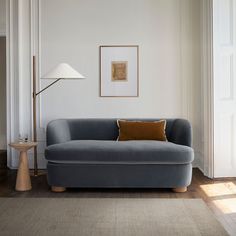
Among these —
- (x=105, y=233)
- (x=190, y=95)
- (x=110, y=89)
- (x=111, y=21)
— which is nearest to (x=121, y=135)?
(x=110, y=89)

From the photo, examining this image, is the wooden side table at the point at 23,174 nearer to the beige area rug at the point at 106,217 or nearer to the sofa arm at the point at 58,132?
the sofa arm at the point at 58,132

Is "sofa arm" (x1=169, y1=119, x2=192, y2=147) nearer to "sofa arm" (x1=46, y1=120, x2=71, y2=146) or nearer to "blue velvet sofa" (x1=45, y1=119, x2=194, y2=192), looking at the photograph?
"blue velvet sofa" (x1=45, y1=119, x2=194, y2=192)

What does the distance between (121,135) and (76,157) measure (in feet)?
2.80

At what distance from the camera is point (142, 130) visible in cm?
442

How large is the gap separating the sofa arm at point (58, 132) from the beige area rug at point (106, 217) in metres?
0.84

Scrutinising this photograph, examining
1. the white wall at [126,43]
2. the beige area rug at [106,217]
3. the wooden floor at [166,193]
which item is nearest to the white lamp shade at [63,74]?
the white wall at [126,43]

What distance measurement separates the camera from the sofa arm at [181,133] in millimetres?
4207

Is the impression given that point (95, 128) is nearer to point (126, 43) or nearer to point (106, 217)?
point (126, 43)

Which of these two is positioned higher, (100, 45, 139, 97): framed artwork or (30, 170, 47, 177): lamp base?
(100, 45, 139, 97): framed artwork

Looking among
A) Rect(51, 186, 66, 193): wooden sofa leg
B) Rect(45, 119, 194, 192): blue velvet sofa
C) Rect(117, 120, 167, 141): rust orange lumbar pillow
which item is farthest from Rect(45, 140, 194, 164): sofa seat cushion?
Rect(117, 120, 167, 141): rust orange lumbar pillow

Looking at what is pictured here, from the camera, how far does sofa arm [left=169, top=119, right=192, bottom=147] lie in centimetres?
421

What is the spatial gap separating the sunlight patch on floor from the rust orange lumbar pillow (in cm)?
74

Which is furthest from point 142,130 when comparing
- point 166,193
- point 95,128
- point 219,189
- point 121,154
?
point 219,189

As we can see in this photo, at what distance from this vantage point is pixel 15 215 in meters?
2.99
